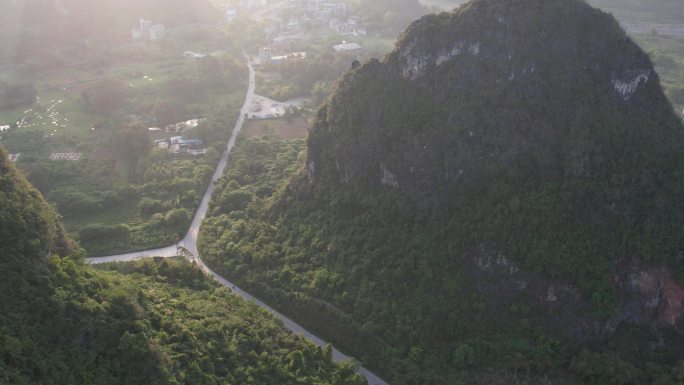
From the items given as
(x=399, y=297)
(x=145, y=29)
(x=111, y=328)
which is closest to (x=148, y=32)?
(x=145, y=29)

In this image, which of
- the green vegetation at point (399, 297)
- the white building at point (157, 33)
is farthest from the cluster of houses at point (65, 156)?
the white building at point (157, 33)

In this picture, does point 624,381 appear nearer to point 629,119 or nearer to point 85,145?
point 629,119

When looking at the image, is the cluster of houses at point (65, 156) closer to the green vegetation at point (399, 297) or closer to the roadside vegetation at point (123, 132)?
the roadside vegetation at point (123, 132)

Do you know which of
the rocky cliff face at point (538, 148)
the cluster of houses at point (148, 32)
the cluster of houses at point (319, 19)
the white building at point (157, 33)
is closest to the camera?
the rocky cliff face at point (538, 148)

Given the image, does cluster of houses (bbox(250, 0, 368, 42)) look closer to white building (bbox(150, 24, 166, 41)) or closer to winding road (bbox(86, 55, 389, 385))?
white building (bbox(150, 24, 166, 41))

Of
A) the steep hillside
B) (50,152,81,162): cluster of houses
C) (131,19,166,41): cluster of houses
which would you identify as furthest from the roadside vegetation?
the steep hillside

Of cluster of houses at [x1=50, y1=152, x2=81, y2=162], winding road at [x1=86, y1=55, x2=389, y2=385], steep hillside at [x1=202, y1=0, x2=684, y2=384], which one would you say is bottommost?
winding road at [x1=86, y1=55, x2=389, y2=385]

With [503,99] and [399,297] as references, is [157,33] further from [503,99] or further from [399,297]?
[399,297]
